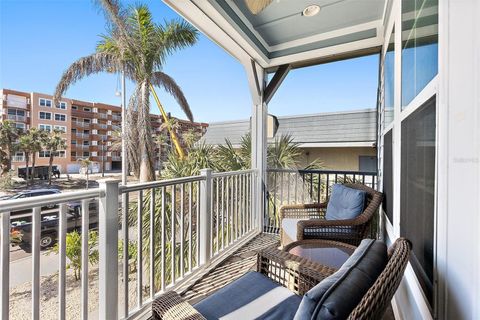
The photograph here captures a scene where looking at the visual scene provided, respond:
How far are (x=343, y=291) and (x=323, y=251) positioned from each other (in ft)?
4.42

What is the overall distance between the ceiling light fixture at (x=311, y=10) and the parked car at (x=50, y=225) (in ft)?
8.92

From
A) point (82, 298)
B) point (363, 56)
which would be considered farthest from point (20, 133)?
point (363, 56)

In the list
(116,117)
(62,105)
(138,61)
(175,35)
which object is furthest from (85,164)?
(175,35)

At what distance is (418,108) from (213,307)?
1482 mm

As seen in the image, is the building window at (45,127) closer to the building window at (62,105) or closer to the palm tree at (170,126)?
the building window at (62,105)

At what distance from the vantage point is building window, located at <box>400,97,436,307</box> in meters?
1.00

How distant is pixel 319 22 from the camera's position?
2.88 m

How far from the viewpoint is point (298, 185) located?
12.5 feet

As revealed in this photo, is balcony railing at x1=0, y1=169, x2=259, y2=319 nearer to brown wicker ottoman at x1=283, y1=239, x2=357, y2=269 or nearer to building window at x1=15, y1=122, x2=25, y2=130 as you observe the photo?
building window at x1=15, y1=122, x2=25, y2=130

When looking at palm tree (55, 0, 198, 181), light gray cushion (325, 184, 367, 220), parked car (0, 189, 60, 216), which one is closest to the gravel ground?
parked car (0, 189, 60, 216)

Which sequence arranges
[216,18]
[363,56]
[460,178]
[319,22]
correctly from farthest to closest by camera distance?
[363,56], [319,22], [216,18], [460,178]

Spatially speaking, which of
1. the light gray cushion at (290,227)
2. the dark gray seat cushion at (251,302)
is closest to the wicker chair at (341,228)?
the light gray cushion at (290,227)

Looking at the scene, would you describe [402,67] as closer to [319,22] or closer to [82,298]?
[319,22]

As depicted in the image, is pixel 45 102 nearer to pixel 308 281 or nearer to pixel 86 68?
pixel 86 68
